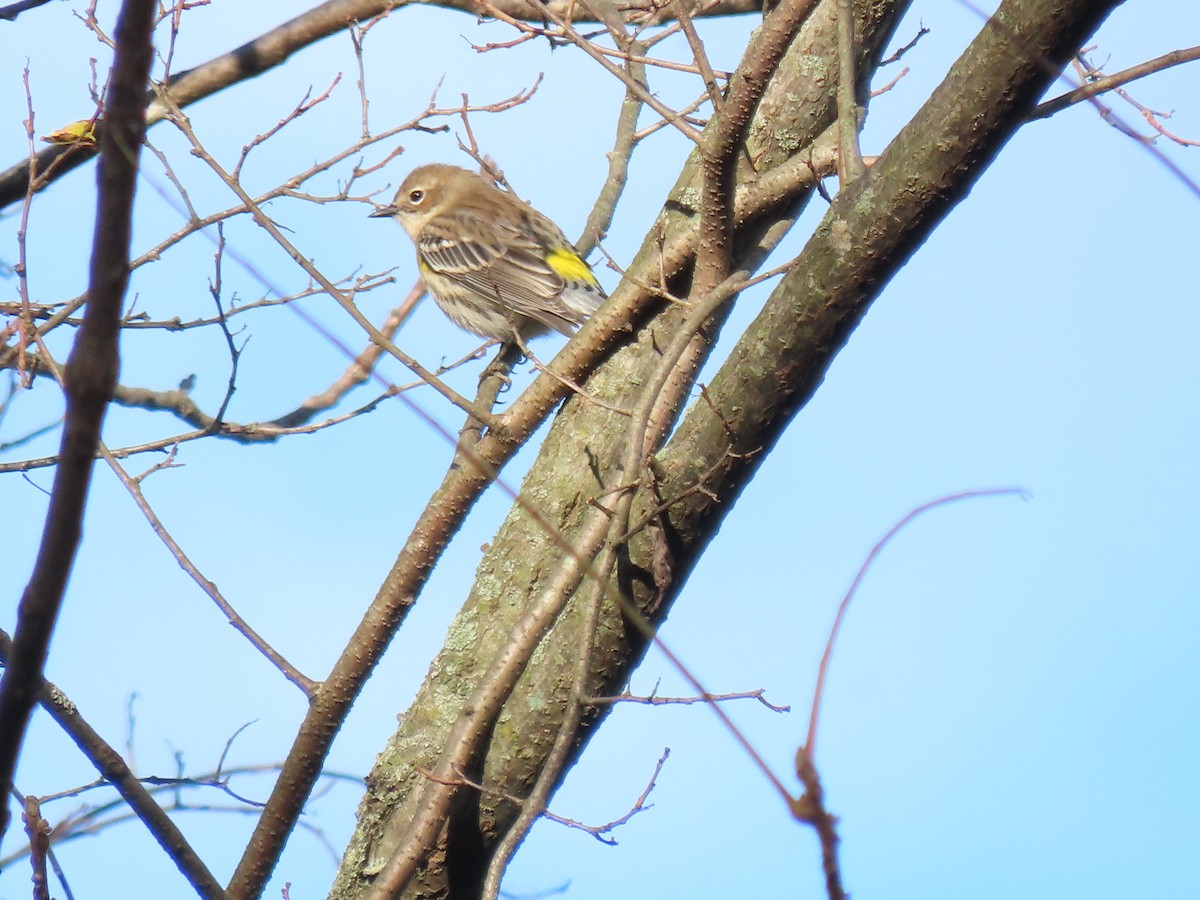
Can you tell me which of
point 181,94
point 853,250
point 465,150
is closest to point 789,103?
point 465,150

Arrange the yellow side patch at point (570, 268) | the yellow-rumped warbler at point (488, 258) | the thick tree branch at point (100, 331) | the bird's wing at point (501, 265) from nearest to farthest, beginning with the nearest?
the thick tree branch at point (100, 331)
the bird's wing at point (501, 265)
the yellow-rumped warbler at point (488, 258)
the yellow side patch at point (570, 268)

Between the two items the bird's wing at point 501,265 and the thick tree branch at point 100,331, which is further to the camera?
the bird's wing at point 501,265

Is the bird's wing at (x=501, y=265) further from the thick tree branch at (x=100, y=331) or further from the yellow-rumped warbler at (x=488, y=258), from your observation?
the thick tree branch at (x=100, y=331)

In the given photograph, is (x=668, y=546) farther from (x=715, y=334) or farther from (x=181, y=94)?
(x=181, y=94)

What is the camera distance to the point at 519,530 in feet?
15.2

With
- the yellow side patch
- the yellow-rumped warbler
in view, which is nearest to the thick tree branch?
the yellow-rumped warbler

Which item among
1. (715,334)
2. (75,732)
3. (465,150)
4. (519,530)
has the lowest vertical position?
(75,732)

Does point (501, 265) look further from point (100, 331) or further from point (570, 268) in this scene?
point (100, 331)

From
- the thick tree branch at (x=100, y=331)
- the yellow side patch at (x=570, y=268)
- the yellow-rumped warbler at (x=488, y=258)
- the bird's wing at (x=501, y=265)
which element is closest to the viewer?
the thick tree branch at (x=100, y=331)

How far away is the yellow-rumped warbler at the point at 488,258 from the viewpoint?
920cm

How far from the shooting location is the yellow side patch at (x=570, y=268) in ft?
31.5

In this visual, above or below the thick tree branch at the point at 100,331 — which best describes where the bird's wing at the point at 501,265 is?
above

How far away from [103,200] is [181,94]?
553 centimetres

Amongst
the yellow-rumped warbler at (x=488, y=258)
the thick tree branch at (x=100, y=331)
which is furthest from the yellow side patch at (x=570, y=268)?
the thick tree branch at (x=100, y=331)
